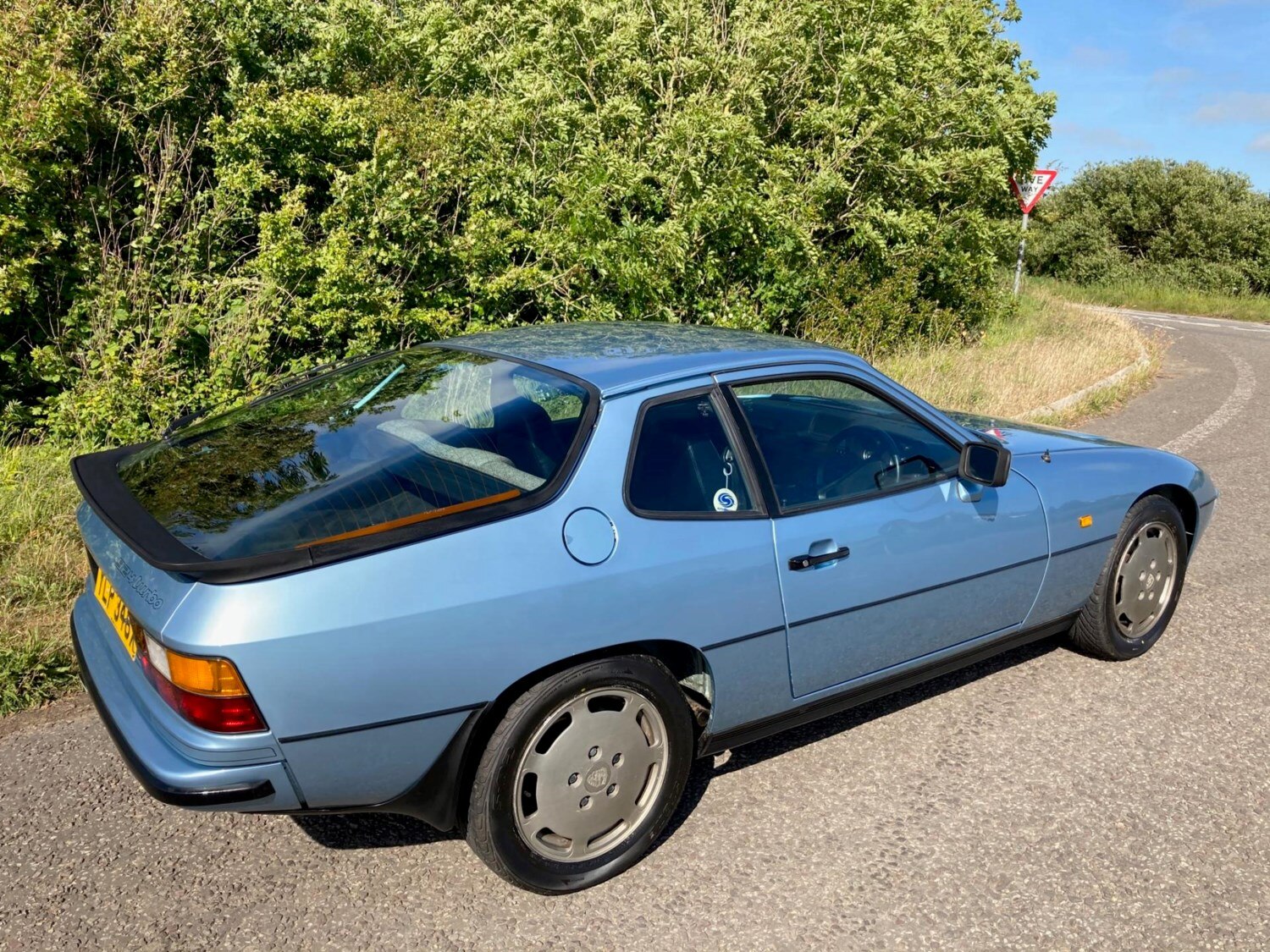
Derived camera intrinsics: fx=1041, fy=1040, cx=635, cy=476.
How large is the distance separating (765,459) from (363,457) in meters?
1.22

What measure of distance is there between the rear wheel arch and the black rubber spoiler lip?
0.62m

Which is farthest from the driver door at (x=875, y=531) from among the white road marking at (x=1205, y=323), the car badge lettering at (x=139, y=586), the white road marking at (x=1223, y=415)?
the white road marking at (x=1205, y=323)

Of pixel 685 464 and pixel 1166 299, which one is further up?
pixel 1166 299

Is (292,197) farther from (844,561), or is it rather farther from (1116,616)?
(1116,616)

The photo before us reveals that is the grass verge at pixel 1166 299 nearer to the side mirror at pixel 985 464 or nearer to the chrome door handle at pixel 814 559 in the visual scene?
the side mirror at pixel 985 464

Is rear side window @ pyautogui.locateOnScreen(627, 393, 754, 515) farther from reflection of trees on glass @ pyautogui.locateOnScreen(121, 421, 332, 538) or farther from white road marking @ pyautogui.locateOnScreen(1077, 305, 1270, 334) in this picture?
white road marking @ pyautogui.locateOnScreen(1077, 305, 1270, 334)

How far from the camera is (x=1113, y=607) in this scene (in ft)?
14.0

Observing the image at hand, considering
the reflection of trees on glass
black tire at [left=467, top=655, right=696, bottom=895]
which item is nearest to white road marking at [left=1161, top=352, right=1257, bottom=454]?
black tire at [left=467, top=655, right=696, bottom=895]

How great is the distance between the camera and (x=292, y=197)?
275 inches

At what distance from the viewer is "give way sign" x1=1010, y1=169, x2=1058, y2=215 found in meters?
16.7

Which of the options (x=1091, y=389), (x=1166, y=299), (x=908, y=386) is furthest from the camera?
(x=1166, y=299)

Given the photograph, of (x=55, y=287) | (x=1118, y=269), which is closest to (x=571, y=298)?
(x=55, y=287)

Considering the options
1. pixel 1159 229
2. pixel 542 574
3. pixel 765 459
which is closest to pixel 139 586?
pixel 542 574

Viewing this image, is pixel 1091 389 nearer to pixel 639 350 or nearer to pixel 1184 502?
pixel 1184 502
